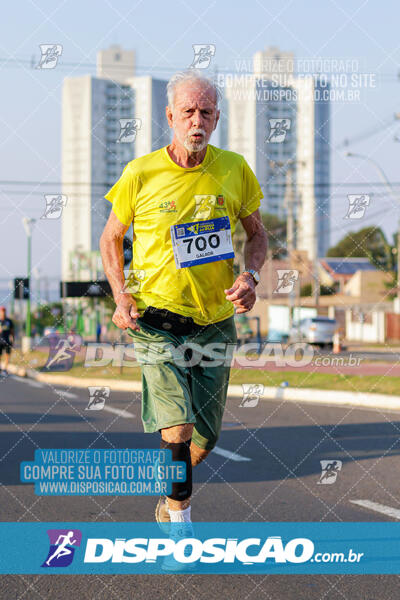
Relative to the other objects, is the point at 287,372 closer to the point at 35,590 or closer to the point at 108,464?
the point at 108,464

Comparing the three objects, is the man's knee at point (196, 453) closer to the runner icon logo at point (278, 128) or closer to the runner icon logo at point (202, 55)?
the runner icon logo at point (202, 55)

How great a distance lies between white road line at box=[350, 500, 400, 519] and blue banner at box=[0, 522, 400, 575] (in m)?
0.30

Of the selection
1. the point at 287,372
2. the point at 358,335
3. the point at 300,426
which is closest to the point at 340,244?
the point at 358,335

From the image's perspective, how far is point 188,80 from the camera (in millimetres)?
4250

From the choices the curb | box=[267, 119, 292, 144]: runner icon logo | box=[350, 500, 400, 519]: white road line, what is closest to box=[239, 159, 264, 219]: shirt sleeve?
box=[350, 500, 400, 519]: white road line

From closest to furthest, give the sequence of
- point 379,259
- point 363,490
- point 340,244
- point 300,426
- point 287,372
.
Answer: point 363,490 → point 300,426 → point 287,372 → point 379,259 → point 340,244

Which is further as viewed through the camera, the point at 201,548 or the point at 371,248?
the point at 371,248

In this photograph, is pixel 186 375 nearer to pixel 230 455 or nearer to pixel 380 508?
pixel 380 508

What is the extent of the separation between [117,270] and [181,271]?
356 mm

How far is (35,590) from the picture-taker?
3.95m

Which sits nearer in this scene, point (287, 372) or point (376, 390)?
point (376, 390)

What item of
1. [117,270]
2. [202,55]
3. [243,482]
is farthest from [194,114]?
[243,482]

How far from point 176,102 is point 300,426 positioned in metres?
7.02

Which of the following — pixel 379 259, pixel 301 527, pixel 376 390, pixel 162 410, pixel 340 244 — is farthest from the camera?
pixel 340 244
